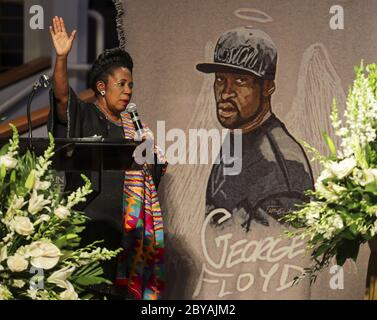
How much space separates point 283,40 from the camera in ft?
18.6

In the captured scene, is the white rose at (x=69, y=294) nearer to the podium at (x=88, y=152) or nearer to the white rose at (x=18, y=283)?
the white rose at (x=18, y=283)

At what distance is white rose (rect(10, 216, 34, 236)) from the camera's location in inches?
109

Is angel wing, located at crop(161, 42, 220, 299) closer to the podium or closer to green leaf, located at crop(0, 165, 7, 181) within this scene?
the podium

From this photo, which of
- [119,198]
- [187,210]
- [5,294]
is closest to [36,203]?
[5,294]

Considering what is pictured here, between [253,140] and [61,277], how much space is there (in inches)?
120

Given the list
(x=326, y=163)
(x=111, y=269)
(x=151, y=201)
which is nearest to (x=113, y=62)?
(x=151, y=201)

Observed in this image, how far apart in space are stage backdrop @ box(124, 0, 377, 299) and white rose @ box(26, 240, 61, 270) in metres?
2.84

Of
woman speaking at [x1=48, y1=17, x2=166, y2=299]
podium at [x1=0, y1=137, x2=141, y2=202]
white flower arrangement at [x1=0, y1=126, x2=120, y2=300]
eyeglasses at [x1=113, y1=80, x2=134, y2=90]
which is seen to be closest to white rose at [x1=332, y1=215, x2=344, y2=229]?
white flower arrangement at [x1=0, y1=126, x2=120, y2=300]

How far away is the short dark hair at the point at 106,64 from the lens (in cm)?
529

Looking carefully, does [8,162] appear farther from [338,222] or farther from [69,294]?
[338,222]

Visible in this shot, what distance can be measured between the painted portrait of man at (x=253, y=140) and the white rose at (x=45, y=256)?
2.92 metres

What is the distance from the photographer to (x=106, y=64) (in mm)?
5285
